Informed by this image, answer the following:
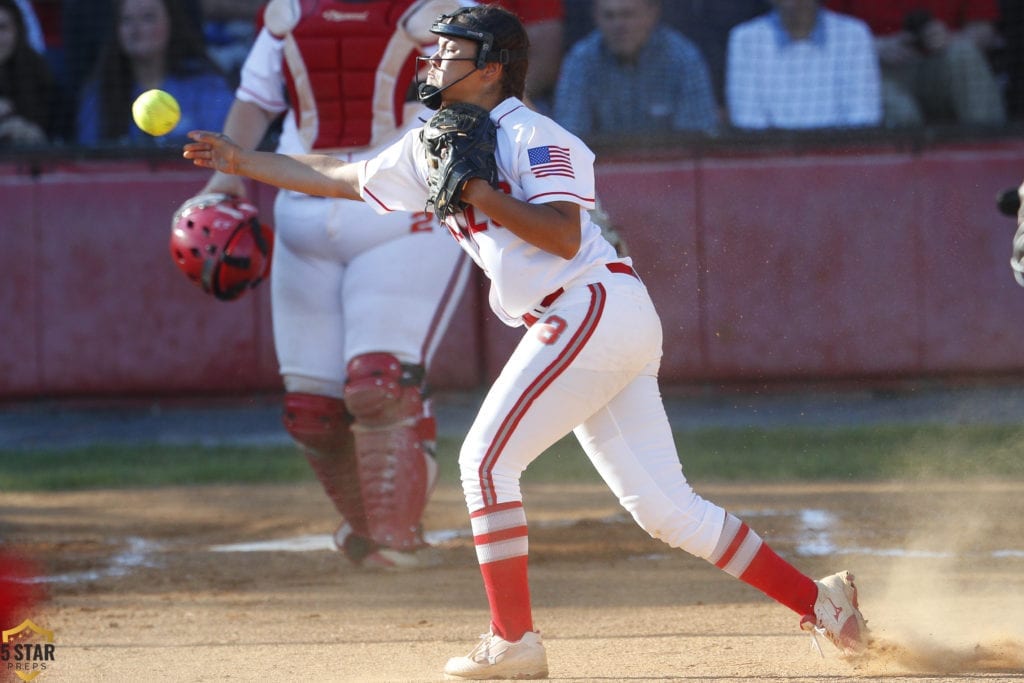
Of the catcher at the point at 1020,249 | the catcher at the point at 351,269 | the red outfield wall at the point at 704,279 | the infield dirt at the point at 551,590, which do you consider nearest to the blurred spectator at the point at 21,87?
the red outfield wall at the point at 704,279

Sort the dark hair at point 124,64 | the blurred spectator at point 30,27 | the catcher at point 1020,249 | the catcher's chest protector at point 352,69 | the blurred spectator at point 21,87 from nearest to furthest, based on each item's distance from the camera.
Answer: the catcher at point 1020,249
the catcher's chest protector at point 352,69
the dark hair at point 124,64
the blurred spectator at point 21,87
the blurred spectator at point 30,27

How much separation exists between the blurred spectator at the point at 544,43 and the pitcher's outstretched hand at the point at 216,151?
17.2 ft

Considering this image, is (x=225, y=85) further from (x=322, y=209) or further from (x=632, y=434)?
(x=632, y=434)

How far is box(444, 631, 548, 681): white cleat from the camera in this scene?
11.6ft

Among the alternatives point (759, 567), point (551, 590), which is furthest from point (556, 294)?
point (551, 590)

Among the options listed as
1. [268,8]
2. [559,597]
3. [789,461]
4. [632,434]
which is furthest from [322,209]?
[789,461]

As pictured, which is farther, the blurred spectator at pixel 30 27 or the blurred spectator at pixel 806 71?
the blurred spectator at pixel 30 27

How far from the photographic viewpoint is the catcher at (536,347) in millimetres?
3525

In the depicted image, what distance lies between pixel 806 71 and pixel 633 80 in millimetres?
1045

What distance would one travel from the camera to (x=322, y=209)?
5230mm

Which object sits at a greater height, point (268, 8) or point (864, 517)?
point (268, 8)

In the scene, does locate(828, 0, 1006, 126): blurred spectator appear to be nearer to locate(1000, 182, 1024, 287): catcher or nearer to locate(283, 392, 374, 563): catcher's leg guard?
locate(283, 392, 374, 563): catcher's leg guard

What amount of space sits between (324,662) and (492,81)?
5.34ft

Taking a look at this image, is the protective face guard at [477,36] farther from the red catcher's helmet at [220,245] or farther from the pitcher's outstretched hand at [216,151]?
the red catcher's helmet at [220,245]
